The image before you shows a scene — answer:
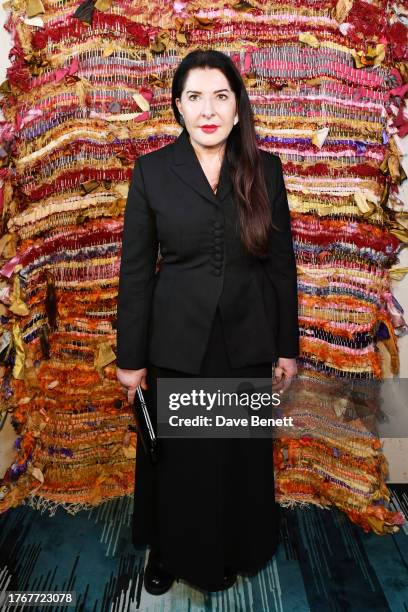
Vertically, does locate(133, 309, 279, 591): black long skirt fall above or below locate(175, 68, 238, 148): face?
below

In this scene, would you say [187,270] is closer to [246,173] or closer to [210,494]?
[246,173]

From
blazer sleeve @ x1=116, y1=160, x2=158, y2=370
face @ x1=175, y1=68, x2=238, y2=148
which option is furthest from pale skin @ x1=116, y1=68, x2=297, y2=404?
blazer sleeve @ x1=116, y1=160, x2=158, y2=370

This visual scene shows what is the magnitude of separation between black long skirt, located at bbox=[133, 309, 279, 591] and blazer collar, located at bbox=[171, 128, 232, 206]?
32 centimetres

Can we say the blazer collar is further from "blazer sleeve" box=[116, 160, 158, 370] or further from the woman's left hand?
the woman's left hand

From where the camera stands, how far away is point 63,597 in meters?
1.59

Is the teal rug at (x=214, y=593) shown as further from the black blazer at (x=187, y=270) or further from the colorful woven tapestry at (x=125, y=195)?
the black blazer at (x=187, y=270)

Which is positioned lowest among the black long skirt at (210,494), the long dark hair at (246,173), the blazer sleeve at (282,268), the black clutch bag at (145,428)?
the black long skirt at (210,494)

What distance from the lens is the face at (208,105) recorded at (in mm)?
1308

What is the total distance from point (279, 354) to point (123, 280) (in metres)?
0.49

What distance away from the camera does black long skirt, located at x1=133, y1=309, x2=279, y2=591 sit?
146 centimetres

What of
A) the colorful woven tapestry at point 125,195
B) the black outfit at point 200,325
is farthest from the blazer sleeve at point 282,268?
the colorful woven tapestry at point 125,195

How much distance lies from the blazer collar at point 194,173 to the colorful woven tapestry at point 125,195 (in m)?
0.40

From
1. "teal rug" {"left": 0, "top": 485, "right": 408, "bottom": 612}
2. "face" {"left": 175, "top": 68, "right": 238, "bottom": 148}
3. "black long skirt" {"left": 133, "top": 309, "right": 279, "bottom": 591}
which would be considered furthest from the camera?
"teal rug" {"left": 0, "top": 485, "right": 408, "bottom": 612}

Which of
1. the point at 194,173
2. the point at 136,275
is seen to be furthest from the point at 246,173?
the point at 136,275
